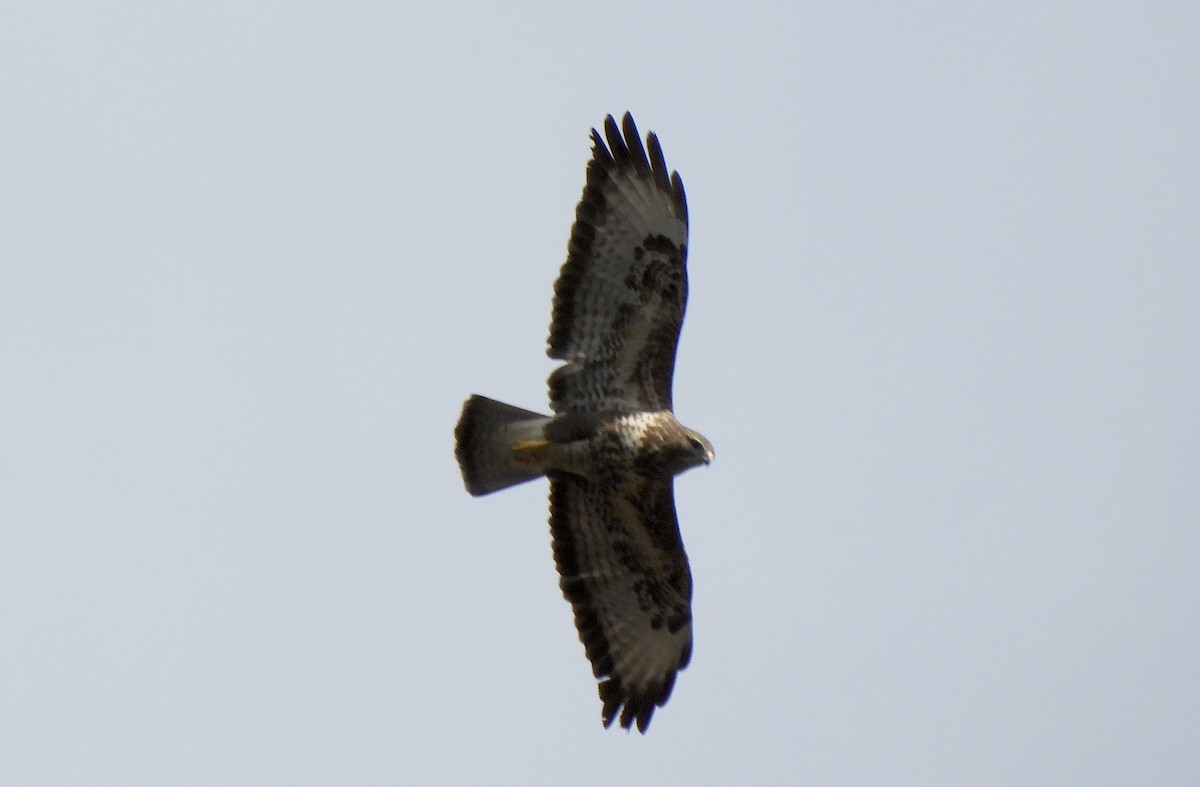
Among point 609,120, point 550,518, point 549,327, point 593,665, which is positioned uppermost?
point 609,120

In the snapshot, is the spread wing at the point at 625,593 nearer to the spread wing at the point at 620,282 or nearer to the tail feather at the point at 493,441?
the tail feather at the point at 493,441

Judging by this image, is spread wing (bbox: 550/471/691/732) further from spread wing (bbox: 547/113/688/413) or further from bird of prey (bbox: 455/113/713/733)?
spread wing (bbox: 547/113/688/413)

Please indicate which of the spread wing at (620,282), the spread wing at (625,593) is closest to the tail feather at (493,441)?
the spread wing at (620,282)

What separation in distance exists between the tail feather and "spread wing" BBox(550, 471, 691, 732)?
14.6 inches

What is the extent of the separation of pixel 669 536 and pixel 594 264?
1803mm

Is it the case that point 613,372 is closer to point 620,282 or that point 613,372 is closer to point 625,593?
point 620,282

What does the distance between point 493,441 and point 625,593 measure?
137 cm

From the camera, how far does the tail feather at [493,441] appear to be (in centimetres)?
1159

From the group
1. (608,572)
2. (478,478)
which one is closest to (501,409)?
(478,478)

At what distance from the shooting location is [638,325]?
456 inches

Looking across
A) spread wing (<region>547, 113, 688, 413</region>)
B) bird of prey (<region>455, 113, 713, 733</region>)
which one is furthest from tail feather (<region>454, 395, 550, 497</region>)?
spread wing (<region>547, 113, 688, 413</region>)

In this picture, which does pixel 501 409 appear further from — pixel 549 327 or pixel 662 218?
pixel 662 218

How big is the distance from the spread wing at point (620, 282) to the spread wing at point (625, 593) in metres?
0.74

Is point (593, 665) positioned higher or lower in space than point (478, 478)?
lower
